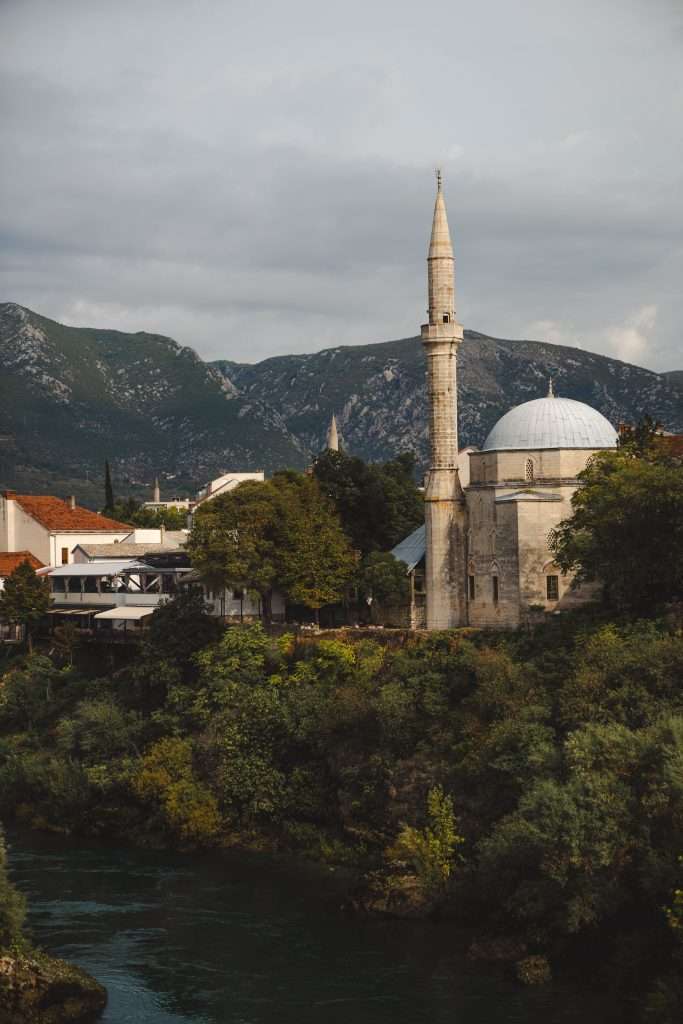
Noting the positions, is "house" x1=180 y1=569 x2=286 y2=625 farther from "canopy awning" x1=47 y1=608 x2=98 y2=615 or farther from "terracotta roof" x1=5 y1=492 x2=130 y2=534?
"terracotta roof" x1=5 y1=492 x2=130 y2=534

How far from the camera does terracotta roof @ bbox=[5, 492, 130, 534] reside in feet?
305

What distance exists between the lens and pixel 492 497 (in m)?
59.5

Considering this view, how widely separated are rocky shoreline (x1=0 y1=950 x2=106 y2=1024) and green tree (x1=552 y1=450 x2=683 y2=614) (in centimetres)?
2414

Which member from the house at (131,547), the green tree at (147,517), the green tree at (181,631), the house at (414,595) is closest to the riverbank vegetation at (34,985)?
the green tree at (181,631)

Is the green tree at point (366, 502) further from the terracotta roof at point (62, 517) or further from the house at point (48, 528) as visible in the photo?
the terracotta roof at point (62, 517)

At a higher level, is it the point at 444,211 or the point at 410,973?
the point at 444,211

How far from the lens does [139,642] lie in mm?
67875

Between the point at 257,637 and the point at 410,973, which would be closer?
the point at 410,973

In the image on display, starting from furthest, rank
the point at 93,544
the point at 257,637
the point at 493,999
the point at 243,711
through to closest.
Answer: the point at 93,544, the point at 257,637, the point at 243,711, the point at 493,999

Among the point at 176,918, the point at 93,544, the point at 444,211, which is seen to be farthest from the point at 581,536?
the point at 93,544

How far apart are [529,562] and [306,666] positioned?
9764 millimetres

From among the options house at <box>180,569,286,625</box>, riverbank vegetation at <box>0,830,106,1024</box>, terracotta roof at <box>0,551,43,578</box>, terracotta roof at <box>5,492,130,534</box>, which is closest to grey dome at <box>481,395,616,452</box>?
house at <box>180,569,286,625</box>

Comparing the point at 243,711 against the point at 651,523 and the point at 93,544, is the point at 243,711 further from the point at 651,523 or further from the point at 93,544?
the point at 93,544

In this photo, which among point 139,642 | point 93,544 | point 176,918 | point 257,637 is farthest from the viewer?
point 93,544
